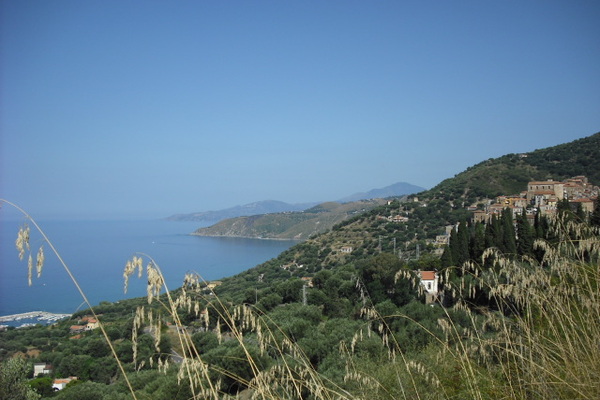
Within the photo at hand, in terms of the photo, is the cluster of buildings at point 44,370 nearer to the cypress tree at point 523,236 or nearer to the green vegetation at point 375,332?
the green vegetation at point 375,332

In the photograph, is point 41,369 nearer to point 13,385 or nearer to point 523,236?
point 13,385

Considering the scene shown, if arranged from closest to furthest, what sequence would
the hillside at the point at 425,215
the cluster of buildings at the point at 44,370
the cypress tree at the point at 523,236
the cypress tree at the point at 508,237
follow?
the cluster of buildings at the point at 44,370 → the cypress tree at the point at 523,236 → the cypress tree at the point at 508,237 → the hillside at the point at 425,215

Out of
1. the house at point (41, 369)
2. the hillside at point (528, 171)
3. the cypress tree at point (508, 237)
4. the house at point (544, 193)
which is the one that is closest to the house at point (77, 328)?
the house at point (41, 369)

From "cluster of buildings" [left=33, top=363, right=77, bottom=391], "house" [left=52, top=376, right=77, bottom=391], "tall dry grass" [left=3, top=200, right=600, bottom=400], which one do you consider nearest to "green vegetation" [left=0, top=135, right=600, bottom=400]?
"tall dry grass" [left=3, top=200, right=600, bottom=400]

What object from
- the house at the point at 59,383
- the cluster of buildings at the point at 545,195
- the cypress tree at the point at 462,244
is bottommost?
the house at the point at 59,383

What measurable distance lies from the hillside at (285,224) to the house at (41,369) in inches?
3464

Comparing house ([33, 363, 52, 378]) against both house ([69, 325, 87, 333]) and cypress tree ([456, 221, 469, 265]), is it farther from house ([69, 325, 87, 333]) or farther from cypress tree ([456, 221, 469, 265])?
cypress tree ([456, 221, 469, 265])

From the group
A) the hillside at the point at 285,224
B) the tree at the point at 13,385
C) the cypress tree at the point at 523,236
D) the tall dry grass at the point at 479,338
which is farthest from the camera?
the hillside at the point at 285,224

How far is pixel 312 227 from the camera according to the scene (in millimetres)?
113125

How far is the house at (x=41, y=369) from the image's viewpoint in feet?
60.1

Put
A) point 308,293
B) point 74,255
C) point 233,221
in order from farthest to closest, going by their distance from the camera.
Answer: point 233,221 → point 74,255 → point 308,293

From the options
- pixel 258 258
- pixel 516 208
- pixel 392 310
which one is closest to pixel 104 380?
pixel 392 310

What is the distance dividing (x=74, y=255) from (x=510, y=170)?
225 feet

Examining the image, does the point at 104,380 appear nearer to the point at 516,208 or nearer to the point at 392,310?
the point at 392,310
